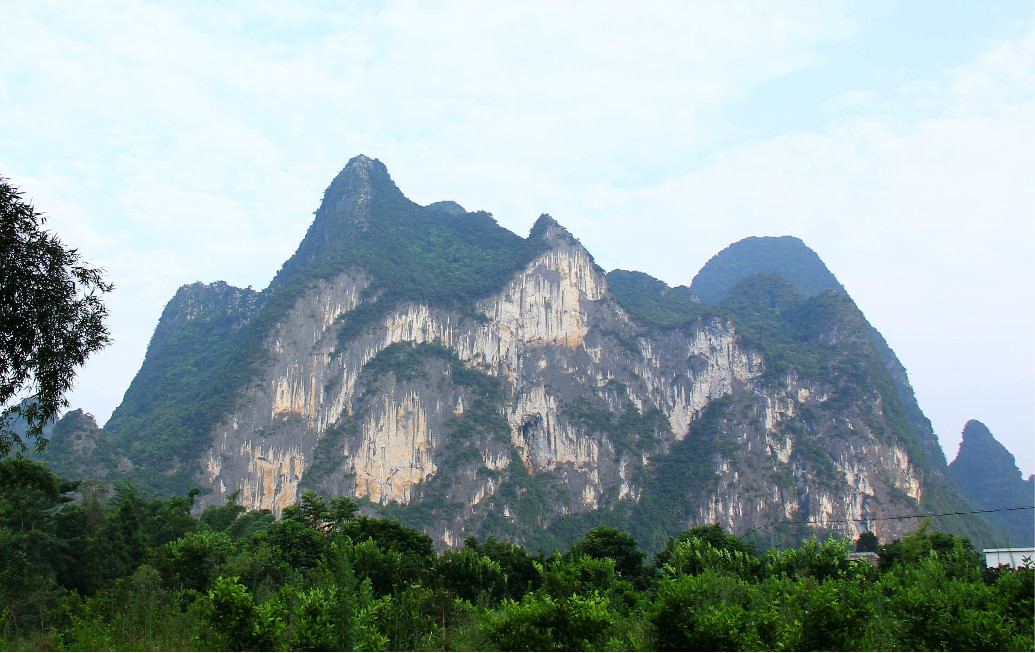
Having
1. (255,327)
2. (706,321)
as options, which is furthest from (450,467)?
(706,321)

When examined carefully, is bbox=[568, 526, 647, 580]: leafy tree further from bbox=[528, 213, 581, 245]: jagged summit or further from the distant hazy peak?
the distant hazy peak

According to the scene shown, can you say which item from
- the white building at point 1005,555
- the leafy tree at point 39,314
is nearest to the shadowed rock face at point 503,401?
the white building at point 1005,555

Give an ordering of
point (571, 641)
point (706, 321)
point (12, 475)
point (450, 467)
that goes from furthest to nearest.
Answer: point (706, 321) → point (450, 467) → point (12, 475) → point (571, 641)

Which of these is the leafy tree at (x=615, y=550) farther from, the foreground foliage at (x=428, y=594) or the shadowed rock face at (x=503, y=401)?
the shadowed rock face at (x=503, y=401)

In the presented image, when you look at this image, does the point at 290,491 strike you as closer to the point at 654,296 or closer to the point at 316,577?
the point at 316,577

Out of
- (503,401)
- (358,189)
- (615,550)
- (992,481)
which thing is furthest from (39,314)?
(992,481)

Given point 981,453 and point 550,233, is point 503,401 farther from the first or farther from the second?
point 981,453
